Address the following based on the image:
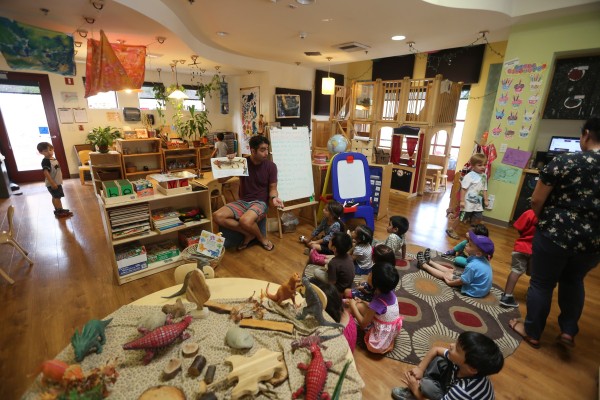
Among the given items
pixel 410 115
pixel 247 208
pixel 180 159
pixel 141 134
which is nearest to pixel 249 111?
pixel 180 159

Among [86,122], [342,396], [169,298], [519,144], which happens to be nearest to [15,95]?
[86,122]

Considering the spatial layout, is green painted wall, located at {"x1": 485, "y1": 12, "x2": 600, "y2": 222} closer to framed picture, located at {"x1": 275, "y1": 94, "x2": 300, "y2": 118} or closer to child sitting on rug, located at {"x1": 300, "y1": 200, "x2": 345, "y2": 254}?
child sitting on rug, located at {"x1": 300, "y1": 200, "x2": 345, "y2": 254}

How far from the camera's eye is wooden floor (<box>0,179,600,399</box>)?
66.3 inches

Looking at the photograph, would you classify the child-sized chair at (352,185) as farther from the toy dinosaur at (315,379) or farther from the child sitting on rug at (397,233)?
the toy dinosaur at (315,379)

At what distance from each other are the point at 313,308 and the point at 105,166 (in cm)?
506

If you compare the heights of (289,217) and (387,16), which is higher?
(387,16)

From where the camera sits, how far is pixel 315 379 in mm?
930

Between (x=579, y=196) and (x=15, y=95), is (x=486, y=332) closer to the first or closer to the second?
(x=579, y=196)

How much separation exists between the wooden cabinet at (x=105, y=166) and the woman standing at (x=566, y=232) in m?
5.75

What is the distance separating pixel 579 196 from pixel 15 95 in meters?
8.59

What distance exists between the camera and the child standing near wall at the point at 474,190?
3369mm

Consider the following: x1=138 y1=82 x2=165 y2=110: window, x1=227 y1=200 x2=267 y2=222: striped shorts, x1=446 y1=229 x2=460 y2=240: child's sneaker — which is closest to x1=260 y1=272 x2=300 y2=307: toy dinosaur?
x1=227 y1=200 x2=267 y2=222: striped shorts

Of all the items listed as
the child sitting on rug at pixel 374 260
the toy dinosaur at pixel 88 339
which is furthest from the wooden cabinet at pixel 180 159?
the toy dinosaur at pixel 88 339

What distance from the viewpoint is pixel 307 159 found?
368 cm
